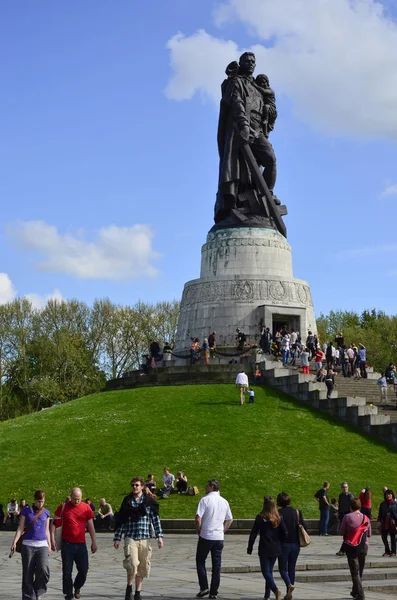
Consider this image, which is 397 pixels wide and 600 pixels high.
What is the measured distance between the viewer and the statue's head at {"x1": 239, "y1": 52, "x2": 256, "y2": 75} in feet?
158

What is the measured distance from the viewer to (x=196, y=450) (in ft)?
97.9

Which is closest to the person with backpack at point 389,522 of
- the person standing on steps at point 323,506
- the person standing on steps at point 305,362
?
the person standing on steps at point 323,506

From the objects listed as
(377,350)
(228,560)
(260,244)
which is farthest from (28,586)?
(377,350)

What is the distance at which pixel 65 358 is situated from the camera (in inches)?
2596

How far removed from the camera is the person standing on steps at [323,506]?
23.9 meters

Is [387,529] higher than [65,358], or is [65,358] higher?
[65,358]

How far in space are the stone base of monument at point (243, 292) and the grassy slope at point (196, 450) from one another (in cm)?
742

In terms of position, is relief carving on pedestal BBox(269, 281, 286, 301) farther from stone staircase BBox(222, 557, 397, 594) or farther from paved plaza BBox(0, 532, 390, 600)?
stone staircase BBox(222, 557, 397, 594)

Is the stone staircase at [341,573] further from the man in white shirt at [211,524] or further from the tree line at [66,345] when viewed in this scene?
the tree line at [66,345]

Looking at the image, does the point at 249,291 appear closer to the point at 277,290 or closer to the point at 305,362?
the point at 277,290

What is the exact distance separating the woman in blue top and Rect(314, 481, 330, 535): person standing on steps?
43.7 feet

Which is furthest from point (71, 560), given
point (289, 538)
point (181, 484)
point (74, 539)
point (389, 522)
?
point (181, 484)

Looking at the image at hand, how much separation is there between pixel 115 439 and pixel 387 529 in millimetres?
14122

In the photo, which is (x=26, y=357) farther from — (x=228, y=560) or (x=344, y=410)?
(x=228, y=560)
